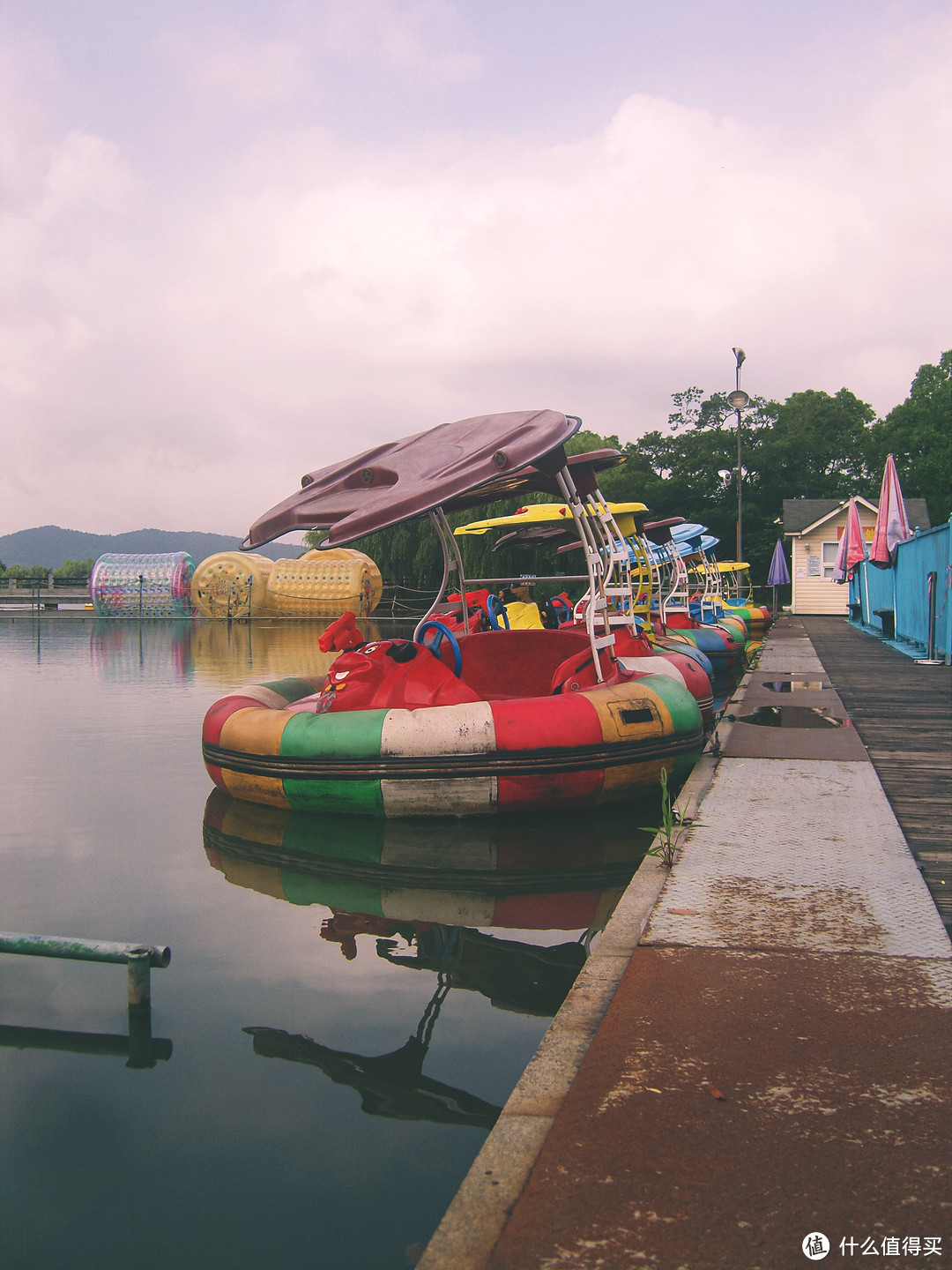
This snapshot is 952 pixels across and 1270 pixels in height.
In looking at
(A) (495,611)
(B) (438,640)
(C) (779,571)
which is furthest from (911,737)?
(C) (779,571)

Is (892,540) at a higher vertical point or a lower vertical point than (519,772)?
higher

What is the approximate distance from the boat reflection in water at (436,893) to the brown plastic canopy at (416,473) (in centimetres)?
198

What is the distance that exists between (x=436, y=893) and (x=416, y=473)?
9.20 ft

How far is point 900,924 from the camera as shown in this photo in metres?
3.96

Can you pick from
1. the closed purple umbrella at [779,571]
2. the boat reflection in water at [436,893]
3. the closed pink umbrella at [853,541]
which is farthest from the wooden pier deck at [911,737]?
the closed purple umbrella at [779,571]

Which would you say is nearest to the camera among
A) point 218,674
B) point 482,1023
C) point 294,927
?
point 482,1023

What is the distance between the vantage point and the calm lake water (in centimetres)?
272

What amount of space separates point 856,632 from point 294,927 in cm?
2380

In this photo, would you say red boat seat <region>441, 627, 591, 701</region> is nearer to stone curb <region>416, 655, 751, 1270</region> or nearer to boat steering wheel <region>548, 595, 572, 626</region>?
stone curb <region>416, 655, 751, 1270</region>

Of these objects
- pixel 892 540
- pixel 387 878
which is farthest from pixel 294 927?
pixel 892 540

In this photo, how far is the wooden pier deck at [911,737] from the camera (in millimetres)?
5199

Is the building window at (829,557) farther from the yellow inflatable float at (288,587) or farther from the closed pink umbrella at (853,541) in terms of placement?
the yellow inflatable float at (288,587)

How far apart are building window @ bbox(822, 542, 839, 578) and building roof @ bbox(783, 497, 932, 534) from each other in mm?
1166

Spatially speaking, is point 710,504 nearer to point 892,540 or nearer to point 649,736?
point 892,540
